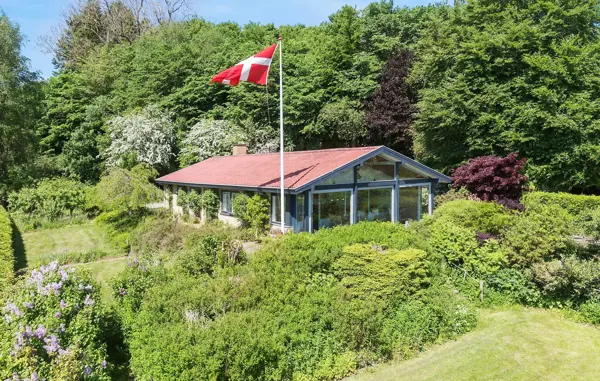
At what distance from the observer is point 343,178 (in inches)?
693

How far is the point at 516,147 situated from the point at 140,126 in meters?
27.1

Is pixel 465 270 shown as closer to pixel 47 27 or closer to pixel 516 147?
pixel 516 147

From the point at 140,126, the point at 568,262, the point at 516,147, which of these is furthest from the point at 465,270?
the point at 140,126

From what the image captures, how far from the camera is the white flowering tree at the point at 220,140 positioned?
104 ft

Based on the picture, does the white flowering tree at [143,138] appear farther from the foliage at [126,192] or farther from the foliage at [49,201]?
the foliage at [126,192]

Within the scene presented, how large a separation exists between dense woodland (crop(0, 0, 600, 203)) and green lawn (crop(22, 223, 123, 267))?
825 cm

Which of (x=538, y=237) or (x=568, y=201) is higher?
(x=568, y=201)

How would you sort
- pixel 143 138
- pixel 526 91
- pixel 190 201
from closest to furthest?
pixel 526 91 < pixel 190 201 < pixel 143 138

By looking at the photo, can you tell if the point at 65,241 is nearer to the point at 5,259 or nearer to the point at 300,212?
the point at 5,259

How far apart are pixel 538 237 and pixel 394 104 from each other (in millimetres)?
21078

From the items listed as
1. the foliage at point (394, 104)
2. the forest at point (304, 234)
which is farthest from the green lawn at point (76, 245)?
the foliage at point (394, 104)

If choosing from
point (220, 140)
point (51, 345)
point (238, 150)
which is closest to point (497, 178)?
point (238, 150)

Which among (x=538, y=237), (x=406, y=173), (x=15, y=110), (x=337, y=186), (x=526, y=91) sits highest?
(x=15, y=110)

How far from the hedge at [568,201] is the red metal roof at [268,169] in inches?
389
